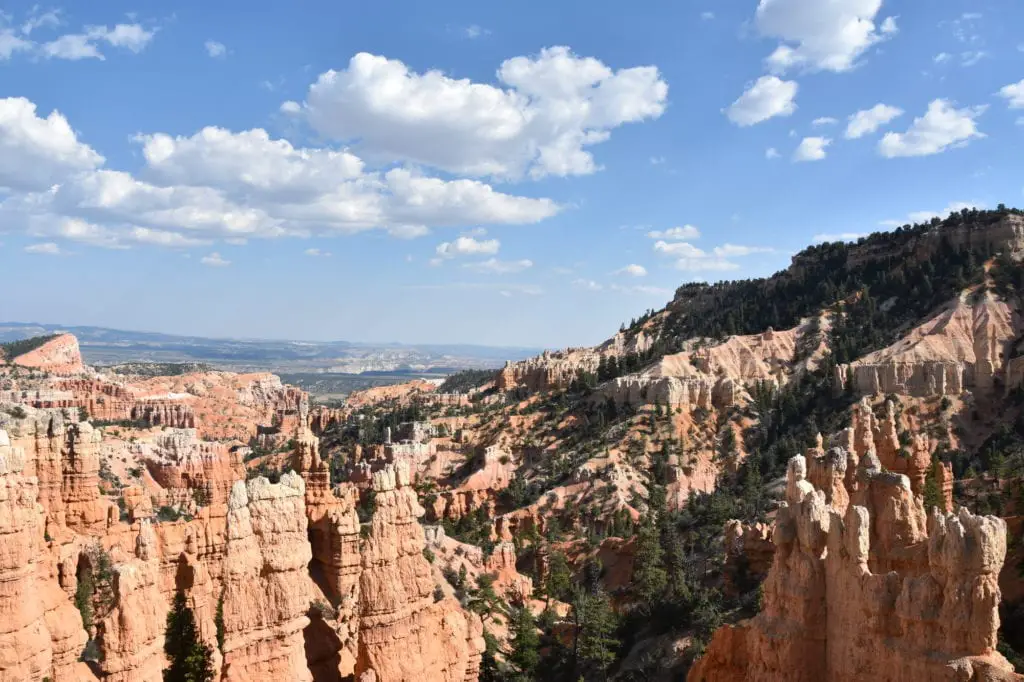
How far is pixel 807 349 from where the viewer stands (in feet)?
315

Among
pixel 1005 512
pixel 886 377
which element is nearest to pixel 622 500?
pixel 886 377

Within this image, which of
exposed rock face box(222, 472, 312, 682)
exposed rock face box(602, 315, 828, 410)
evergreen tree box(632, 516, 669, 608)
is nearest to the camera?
exposed rock face box(222, 472, 312, 682)

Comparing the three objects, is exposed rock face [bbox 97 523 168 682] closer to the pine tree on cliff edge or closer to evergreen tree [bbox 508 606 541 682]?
the pine tree on cliff edge

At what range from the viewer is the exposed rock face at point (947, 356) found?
242 feet

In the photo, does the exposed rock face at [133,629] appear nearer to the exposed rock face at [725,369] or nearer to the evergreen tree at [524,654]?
the evergreen tree at [524,654]

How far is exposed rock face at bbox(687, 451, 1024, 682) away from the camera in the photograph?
13148 millimetres

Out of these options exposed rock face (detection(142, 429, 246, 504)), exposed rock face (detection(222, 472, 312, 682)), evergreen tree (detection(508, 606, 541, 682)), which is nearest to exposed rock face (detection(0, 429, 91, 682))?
exposed rock face (detection(222, 472, 312, 682))

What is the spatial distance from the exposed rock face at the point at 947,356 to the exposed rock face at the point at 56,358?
12835cm

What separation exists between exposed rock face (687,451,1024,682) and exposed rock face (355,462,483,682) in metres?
7.40

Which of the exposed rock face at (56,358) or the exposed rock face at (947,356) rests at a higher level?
the exposed rock face at (947,356)

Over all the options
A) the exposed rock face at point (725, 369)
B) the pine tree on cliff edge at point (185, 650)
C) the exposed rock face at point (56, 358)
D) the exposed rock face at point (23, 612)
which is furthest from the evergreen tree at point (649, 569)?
the exposed rock face at point (56, 358)

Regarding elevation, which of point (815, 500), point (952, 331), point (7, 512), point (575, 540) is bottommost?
point (575, 540)

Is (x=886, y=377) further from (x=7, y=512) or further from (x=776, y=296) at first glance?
(x=7, y=512)

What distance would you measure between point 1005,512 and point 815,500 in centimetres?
2338
